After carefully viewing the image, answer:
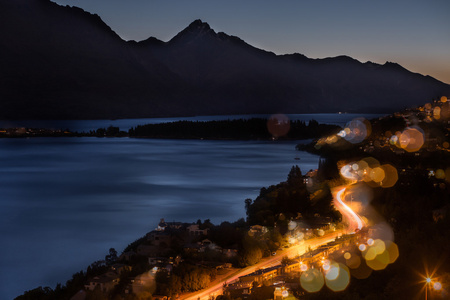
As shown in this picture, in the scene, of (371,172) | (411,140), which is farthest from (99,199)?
(411,140)

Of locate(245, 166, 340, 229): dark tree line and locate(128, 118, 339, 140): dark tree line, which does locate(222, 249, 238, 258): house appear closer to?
locate(245, 166, 340, 229): dark tree line

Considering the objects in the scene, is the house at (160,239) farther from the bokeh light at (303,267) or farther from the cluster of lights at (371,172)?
the cluster of lights at (371,172)

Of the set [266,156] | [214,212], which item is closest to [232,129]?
[266,156]

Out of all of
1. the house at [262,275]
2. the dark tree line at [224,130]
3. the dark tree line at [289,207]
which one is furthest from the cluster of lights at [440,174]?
the dark tree line at [224,130]

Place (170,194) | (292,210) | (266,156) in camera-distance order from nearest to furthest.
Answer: (292,210), (170,194), (266,156)

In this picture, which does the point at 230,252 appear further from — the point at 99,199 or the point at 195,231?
the point at 99,199

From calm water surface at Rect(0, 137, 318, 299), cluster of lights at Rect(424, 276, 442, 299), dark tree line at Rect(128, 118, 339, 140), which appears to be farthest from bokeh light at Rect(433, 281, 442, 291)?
dark tree line at Rect(128, 118, 339, 140)

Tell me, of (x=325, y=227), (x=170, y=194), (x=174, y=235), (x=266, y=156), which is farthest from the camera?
(x=266, y=156)

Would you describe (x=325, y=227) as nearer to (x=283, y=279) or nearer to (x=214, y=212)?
(x=283, y=279)
